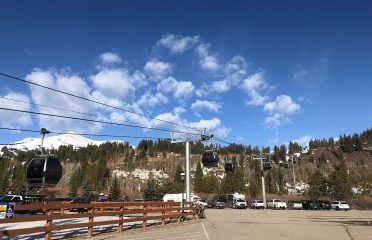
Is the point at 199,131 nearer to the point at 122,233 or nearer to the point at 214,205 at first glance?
the point at 122,233

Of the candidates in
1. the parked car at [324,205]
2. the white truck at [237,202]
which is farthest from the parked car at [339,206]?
the white truck at [237,202]

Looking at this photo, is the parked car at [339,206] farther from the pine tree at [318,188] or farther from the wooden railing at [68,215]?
the wooden railing at [68,215]

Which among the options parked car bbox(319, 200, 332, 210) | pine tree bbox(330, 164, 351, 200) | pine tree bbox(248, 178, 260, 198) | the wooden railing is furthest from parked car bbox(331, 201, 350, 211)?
pine tree bbox(248, 178, 260, 198)

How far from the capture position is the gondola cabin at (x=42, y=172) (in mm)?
22344

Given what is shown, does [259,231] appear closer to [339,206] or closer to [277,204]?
[339,206]

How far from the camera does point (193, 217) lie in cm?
3031

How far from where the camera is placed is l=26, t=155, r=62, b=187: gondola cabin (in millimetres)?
22344

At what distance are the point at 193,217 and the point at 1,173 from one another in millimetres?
158468

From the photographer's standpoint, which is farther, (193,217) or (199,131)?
(199,131)

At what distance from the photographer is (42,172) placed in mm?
22297

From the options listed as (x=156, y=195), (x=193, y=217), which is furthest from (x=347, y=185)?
(x=193, y=217)

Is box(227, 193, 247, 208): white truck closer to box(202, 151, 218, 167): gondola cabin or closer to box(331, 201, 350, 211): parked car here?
box(331, 201, 350, 211): parked car

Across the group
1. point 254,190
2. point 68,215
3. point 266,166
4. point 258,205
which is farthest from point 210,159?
point 254,190

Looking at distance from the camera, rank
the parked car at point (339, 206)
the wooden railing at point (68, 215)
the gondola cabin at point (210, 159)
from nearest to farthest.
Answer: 1. the wooden railing at point (68, 215)
2. the gondola cabin at point (210, 159)
3. the parked car at point (339, 206)
